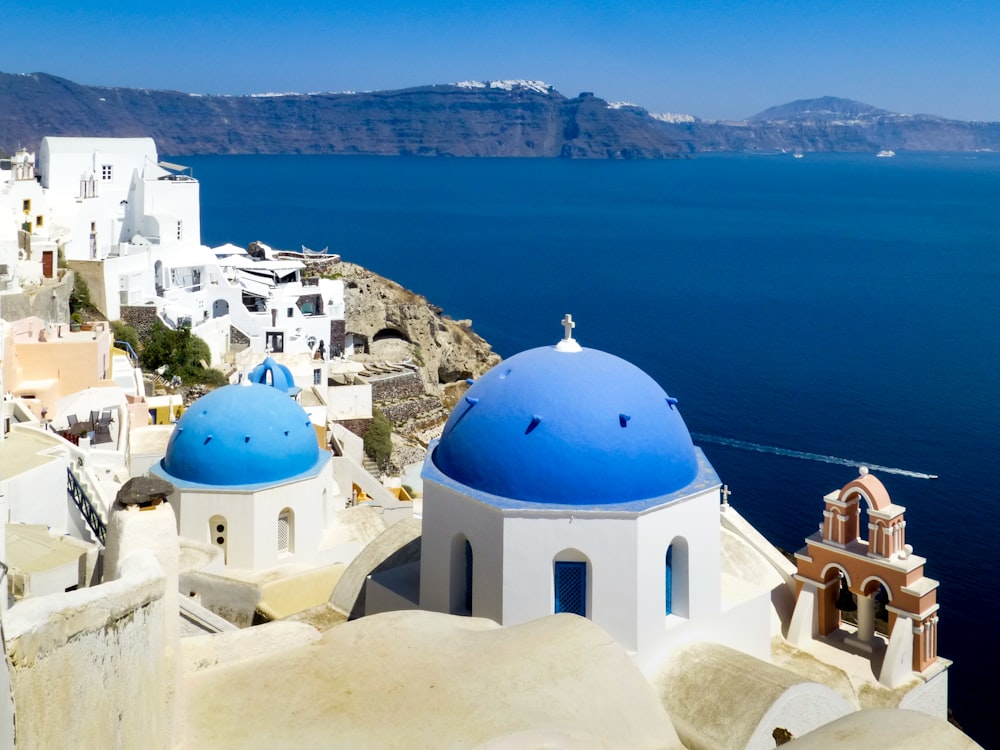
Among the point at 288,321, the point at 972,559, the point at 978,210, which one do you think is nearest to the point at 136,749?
A: the point at 972,559

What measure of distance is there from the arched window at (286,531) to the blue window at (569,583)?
4.89 meters

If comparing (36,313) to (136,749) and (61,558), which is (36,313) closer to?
(61,558)

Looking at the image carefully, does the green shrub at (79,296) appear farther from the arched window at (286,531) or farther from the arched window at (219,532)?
the arched window at (219,532)

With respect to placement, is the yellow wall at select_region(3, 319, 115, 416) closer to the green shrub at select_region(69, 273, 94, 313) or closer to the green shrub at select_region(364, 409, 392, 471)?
the green shrub at select_region(69, 273, 94, 313)

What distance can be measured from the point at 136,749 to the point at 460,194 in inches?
5463

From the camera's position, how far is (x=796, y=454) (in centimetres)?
3497

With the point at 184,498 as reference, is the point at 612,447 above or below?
above

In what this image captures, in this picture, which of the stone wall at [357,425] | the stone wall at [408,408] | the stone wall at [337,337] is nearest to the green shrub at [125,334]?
the stone wall at [357,425]

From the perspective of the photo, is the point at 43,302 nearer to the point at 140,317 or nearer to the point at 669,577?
the point at 140,317

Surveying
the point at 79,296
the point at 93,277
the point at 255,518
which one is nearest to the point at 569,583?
the point at 255,518

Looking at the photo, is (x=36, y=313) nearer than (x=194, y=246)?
Yes

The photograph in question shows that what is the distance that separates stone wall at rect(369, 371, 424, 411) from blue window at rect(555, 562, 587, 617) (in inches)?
896

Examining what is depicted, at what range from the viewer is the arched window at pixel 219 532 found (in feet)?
42.9

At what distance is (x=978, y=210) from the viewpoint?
121125 millimetres
